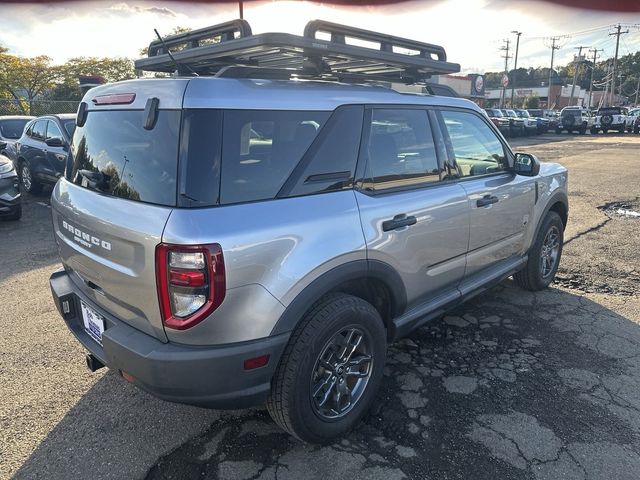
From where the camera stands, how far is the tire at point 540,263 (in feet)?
14.1

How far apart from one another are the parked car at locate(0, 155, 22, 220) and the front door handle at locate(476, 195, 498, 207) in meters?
6.76

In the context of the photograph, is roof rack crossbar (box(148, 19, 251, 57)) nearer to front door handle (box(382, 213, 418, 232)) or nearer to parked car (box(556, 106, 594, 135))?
front door handle (box(382, 213, 418, 232))

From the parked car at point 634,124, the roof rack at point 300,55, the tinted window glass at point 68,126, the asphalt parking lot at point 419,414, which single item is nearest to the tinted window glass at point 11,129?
the tinted window glass at point 68,126

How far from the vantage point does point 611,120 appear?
33688 millimetres

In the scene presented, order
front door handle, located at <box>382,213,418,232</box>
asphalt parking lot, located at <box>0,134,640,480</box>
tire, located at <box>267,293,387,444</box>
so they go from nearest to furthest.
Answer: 1. tire, located at <box>267,293,387,444</box>
2. asphalt parking lot, located at <box>0,134,640,480</box>
3. front door handle, located at <box>382,213,418,232</box>

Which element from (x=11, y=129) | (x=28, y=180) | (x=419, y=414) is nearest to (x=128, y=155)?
(x=419, y=414)

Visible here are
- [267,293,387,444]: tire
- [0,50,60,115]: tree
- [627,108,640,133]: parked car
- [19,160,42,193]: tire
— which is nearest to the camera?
[267,293,387,444]: tire

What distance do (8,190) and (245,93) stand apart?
6529mm

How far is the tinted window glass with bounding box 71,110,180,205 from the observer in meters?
2.08

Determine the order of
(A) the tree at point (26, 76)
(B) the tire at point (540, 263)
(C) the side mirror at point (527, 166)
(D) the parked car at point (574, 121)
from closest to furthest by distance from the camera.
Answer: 1. (C) the side mirror at point (527, 166)
2. (B) the tire at point (540, 263)
3. (A) the tree at point (26, 76)
4. (D) the parked car at point (574, 121)

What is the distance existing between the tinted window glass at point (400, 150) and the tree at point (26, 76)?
1402 inches

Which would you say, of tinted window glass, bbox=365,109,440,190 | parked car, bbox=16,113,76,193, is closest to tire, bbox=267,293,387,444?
tinted window glass, bbox=365,109,440,190

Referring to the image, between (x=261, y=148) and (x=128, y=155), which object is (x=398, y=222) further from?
(x=128, y=155)

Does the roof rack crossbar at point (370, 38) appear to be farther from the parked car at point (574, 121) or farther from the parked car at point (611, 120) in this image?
the parked car at point (611, 120)
